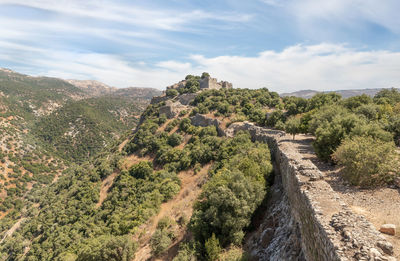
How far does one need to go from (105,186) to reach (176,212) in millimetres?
26408

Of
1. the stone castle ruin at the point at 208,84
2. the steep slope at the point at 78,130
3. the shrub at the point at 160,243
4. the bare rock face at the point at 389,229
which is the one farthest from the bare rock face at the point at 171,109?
the steep slope at the point at 78,130

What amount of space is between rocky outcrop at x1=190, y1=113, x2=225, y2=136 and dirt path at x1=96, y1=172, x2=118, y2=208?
2175 centimetres

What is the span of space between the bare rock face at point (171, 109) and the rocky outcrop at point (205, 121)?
323 inches

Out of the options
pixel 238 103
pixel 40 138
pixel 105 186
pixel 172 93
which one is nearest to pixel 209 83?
pixel 172 93

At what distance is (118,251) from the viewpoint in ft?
54.8

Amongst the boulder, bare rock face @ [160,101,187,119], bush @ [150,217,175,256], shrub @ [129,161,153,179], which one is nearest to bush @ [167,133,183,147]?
shrub @ [129,161,153,179]

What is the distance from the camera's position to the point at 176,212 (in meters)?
23.2

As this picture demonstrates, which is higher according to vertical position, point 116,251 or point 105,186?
point 116,251

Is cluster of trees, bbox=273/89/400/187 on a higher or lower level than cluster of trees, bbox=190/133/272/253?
higher

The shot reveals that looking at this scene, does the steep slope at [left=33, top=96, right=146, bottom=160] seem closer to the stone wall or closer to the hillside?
the hillside

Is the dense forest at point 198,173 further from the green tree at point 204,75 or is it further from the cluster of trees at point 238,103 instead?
the green tree at point 204,75

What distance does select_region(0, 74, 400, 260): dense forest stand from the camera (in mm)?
13250

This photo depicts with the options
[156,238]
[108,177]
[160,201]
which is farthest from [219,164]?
[108,177]

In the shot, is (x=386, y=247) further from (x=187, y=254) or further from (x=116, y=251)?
(x=116, y=251)
